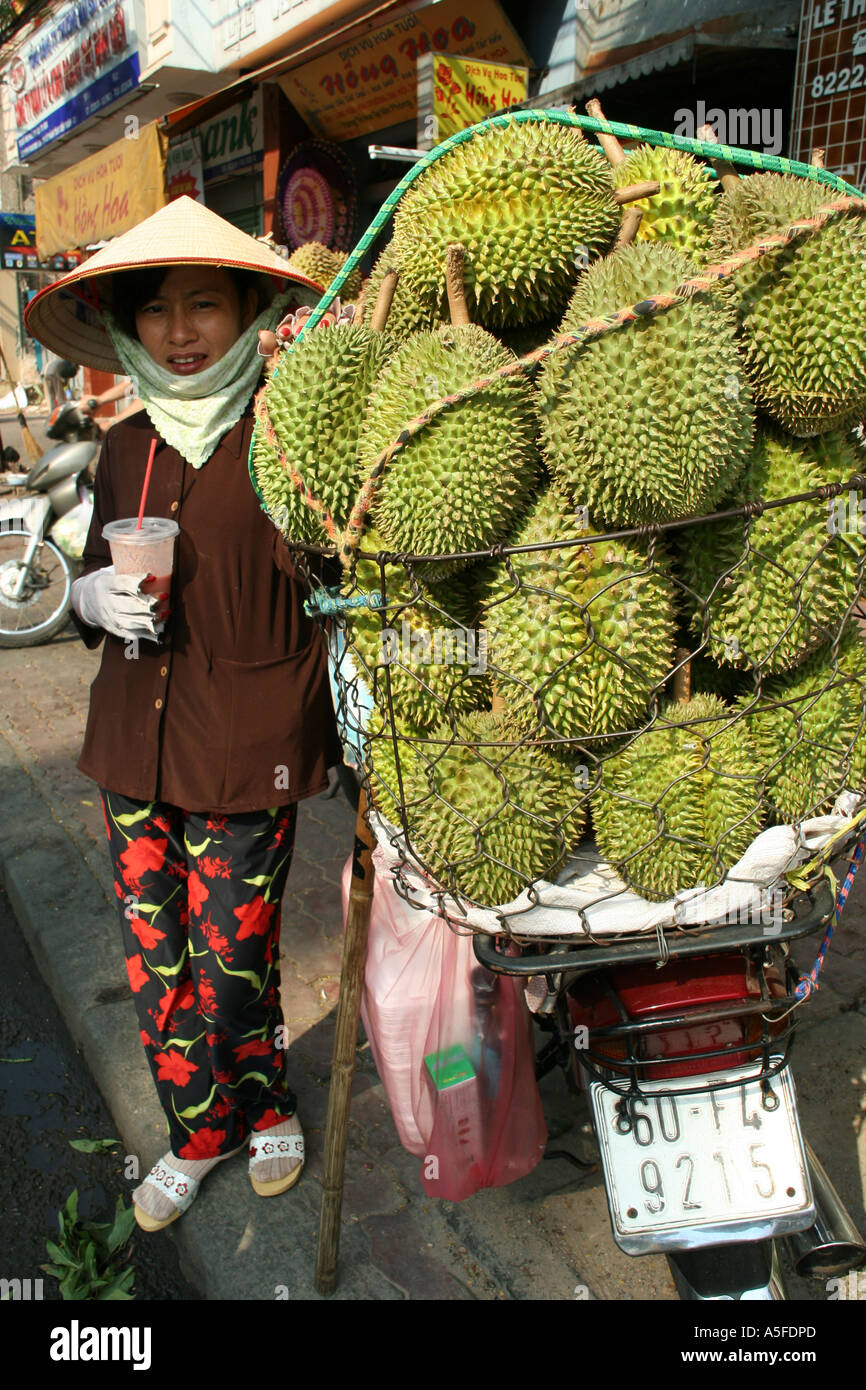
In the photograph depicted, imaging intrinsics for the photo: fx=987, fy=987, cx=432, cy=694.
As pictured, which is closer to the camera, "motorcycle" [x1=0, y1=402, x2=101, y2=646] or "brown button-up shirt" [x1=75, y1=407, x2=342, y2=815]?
"brown button-up shirt" [x1=75, y1=407, x2=342, y2=815]

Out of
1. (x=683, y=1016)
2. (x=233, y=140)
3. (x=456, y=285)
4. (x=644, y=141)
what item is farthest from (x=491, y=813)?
(x=233, y=140)

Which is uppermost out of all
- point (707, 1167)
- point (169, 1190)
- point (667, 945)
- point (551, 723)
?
point (551, 723)

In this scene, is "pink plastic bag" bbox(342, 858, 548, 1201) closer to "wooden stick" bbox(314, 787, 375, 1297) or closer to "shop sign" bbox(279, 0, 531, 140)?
"wooden stick" bbox(314, 787, 375, 1297)

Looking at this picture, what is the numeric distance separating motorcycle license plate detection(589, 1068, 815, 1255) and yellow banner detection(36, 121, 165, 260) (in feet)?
→ 26.6

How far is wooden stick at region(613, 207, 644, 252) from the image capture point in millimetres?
1322

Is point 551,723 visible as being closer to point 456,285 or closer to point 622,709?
point 622,709

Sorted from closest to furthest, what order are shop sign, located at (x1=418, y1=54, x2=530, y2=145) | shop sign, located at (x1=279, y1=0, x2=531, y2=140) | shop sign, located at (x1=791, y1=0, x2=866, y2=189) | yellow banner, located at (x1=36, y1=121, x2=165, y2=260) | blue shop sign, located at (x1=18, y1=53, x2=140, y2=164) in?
shop sign, located at (x1=791, y1=0, x2=866, y2=189)
shop sign, located at (x1=418, y1=54, x2=530, y2=145)
shop sign, located at (x1=279, y1=0, x2=531, y2=140)
yellow banner, located at (x1=36, y1=121, x2=165, y2=260)
blue shop sign, located at (x1=18, y1=53, x2=140, y2=164)

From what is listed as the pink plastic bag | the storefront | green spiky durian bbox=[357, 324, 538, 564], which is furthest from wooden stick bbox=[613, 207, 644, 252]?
the storefront

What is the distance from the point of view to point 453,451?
1.23 meters

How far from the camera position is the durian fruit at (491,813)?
1297 millimetres

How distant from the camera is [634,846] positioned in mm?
1286

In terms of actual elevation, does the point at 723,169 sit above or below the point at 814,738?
above

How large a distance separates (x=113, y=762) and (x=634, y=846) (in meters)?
1.14

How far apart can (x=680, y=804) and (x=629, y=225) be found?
776 mm
